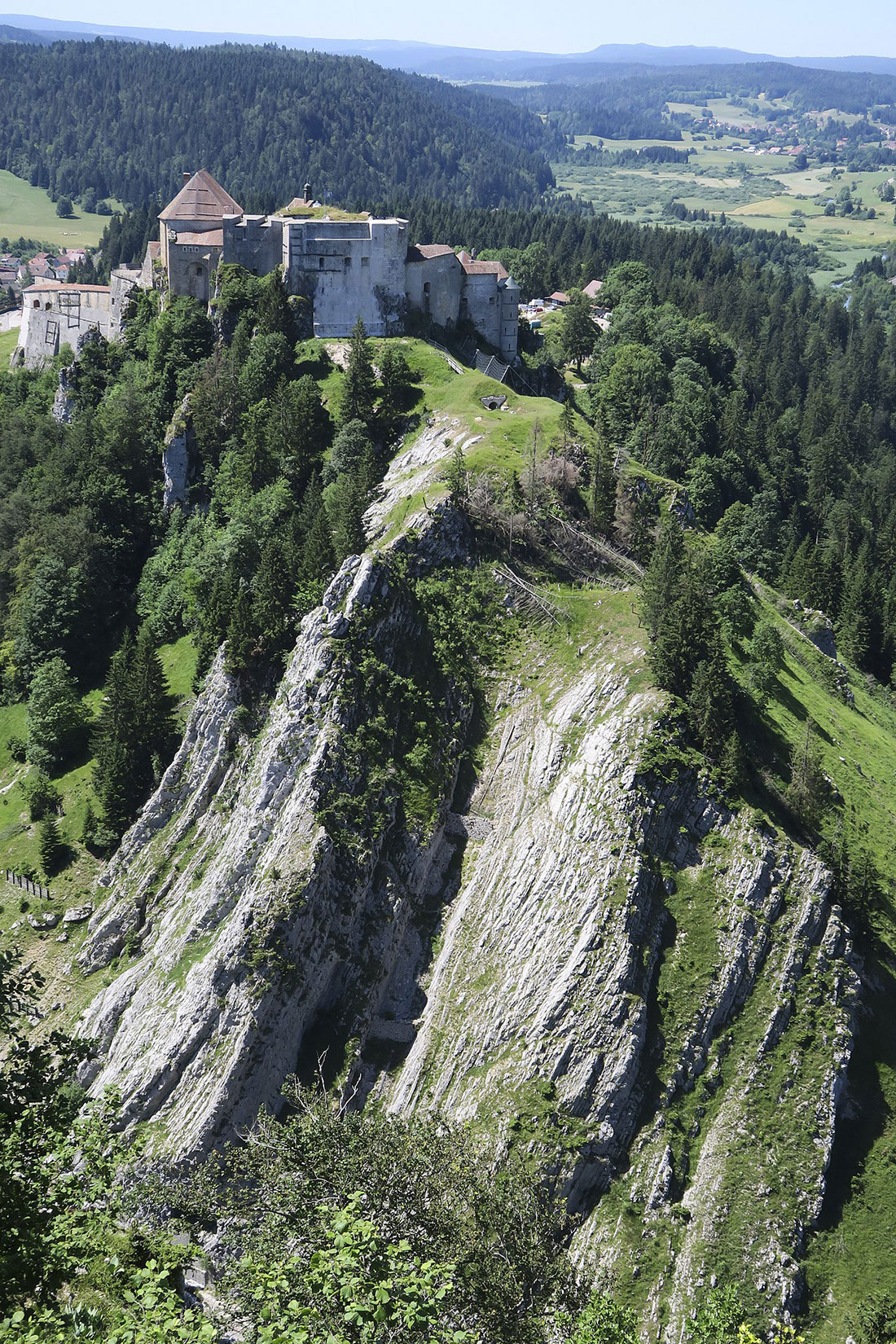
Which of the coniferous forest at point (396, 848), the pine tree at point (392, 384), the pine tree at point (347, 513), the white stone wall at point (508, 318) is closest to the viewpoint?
the coniferous forest at point (396, 848)

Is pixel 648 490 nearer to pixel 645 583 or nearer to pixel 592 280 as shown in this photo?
pixel 645 583

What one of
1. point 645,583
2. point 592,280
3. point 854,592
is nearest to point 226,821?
point 645,583

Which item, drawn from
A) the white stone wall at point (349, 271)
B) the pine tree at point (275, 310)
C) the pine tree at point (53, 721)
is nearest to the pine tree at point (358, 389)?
the white stone wall at point (349, 271)

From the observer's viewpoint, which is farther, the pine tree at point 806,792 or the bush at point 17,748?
the bush at point 17,748

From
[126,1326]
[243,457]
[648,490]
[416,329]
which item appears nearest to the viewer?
[126,1326]

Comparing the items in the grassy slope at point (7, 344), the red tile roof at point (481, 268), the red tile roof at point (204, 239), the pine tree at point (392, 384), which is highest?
the red tile roof at point (204, 239)

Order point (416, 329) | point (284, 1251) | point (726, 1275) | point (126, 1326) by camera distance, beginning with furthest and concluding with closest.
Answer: point (416, 329) < point (726, 1275) < point (284, 1251) < point (126, 1326)

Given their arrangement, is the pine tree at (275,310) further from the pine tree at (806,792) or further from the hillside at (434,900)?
the pine tree at (806,792)

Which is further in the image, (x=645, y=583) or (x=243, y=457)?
(x=243, y=457)
